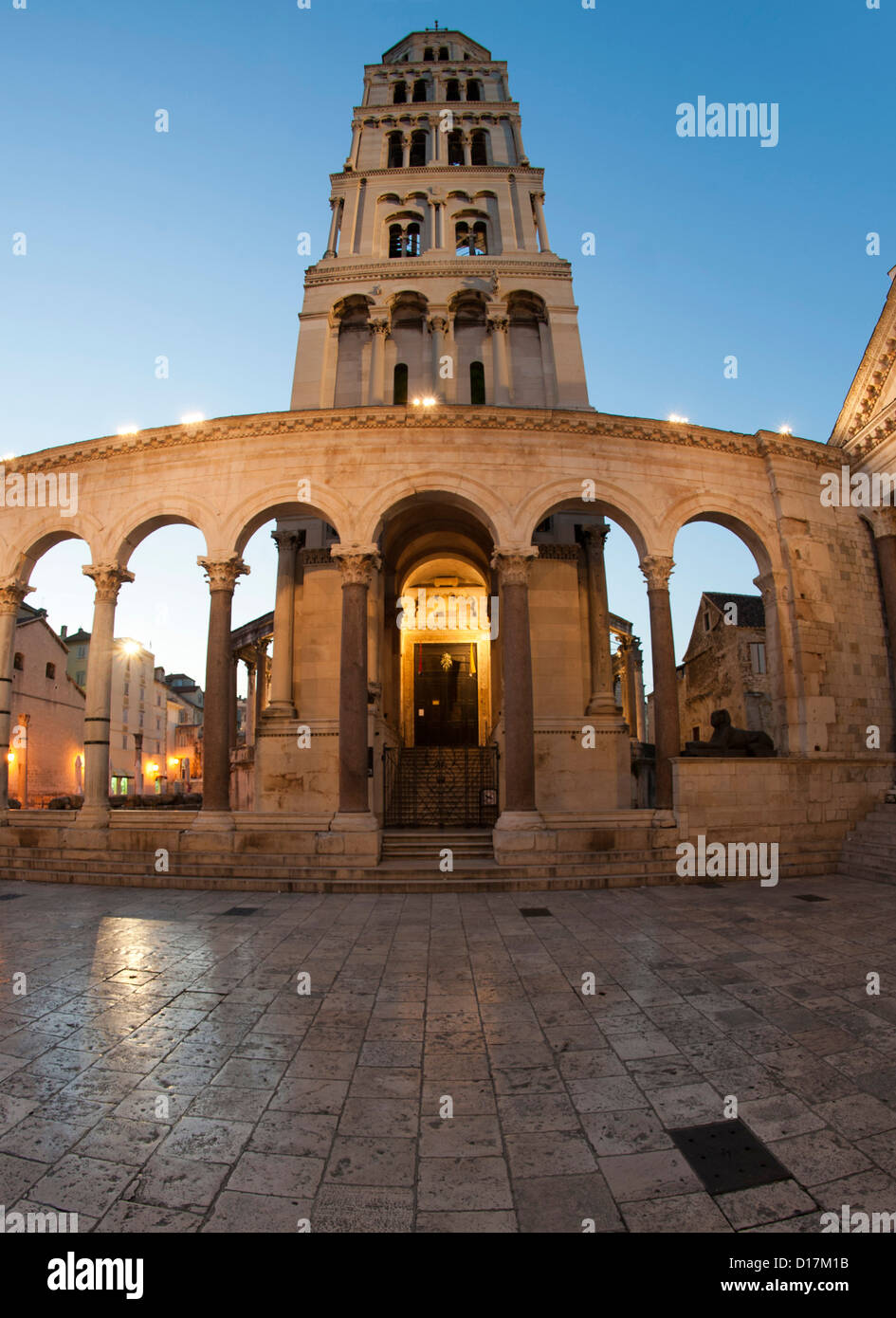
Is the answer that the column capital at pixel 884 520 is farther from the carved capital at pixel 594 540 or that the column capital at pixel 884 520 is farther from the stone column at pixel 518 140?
the stone column at pixel 518 140

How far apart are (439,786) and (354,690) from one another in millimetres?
4623

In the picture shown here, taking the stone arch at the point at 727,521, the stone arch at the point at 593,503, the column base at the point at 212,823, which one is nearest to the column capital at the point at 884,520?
the stone arch at the point at 727,521

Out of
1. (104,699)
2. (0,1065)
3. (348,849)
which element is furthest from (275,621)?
(0,1065)

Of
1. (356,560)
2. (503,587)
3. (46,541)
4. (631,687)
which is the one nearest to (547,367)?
(503,587)

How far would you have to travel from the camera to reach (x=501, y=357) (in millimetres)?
20281

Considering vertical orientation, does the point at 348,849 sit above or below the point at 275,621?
below

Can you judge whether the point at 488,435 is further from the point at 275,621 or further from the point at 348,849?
the point at 348,849

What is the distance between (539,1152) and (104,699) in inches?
534

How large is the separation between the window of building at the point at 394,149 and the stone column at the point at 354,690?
21380mm

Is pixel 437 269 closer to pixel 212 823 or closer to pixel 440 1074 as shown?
pixel 212 823

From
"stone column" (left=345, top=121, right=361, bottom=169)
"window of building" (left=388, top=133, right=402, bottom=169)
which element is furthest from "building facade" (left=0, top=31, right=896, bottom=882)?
"window of building" (left=388, top=133, right=402, bottom=169)

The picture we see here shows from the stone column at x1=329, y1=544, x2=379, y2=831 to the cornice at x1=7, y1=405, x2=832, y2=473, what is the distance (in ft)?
10.0

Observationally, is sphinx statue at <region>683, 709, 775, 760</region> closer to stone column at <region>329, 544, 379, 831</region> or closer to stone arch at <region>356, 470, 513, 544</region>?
stone arch at <region>356, 470, 513, 544</region>

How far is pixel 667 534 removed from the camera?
14.0 meters
